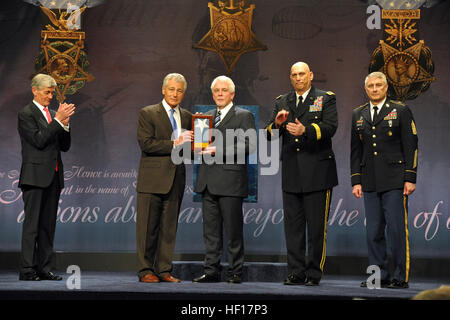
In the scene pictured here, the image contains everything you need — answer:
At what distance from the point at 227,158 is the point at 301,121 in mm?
651

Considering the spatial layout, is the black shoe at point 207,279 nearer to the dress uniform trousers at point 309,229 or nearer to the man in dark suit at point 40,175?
the dress uniform trousers at point 309,229

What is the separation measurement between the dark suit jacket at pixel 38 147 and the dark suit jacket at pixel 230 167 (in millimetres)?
1231

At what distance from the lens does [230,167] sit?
4715 mm

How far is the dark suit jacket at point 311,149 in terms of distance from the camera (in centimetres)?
466

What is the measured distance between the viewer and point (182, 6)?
6164mm

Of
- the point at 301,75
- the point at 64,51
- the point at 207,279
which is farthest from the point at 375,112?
the point at 64,51

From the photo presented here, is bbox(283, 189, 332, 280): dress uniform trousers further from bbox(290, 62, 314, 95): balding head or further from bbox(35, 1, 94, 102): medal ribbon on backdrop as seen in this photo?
bbox(35, 1, 94, 102): medal ribbon on backdrop

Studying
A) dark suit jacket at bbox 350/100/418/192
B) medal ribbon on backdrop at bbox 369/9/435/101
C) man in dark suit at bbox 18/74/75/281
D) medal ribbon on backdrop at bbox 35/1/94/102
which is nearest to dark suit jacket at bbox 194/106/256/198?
dark suit jacket at bbox 350/100/418/192

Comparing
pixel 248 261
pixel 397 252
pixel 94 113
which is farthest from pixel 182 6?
pixel 397 252

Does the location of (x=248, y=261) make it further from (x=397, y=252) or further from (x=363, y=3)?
(x=363, y=3)

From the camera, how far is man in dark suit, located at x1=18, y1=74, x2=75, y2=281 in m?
4.87

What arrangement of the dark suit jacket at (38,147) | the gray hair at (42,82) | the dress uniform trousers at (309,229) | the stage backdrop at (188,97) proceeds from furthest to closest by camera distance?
the stage backdrop at (188,97)
the gray hair at (42,82)
the dark suit jacket at (38,147)
the dress uniform trousers at (309,229)

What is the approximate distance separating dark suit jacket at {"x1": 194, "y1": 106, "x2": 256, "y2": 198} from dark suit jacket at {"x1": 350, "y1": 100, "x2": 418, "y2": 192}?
2.91ft

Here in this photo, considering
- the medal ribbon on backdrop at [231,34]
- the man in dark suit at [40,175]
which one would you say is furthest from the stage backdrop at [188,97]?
the man in dark suit at [40,175]
